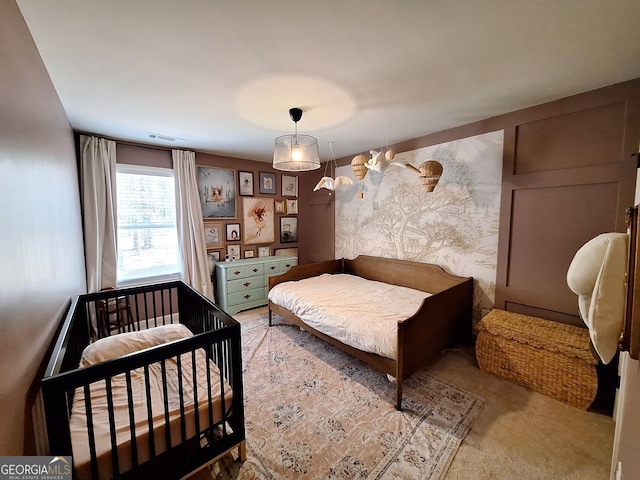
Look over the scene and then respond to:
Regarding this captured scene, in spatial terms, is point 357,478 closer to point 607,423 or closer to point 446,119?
point 607,423

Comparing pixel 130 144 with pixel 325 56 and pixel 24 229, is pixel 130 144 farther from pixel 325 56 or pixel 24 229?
pixel 325 56

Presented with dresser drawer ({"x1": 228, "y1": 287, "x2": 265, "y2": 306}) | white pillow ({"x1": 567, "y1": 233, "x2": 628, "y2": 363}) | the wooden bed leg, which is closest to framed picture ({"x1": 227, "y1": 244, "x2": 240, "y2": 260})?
dresser drawer ({"x1": 228, "y1": 287, "x2": 265, "y2": 306})

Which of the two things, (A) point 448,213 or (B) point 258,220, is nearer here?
(A) point 448,213

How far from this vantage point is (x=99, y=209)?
2.87 metres

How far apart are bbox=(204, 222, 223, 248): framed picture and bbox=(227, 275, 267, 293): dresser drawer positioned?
2.26 feet

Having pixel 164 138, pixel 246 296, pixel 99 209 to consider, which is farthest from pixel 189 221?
pixel 246 296

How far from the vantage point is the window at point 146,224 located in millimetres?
3152

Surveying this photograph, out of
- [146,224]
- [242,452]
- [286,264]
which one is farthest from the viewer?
[286,264]

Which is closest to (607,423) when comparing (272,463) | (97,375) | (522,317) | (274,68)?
(522,317)

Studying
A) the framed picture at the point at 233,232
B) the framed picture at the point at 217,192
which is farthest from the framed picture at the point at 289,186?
the framed picture at the point at 233,232

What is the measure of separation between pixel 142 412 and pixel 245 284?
8.28 feet

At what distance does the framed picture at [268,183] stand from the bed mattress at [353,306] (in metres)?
1.78

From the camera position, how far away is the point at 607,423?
1.67 m

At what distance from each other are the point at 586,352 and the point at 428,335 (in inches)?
39.8
